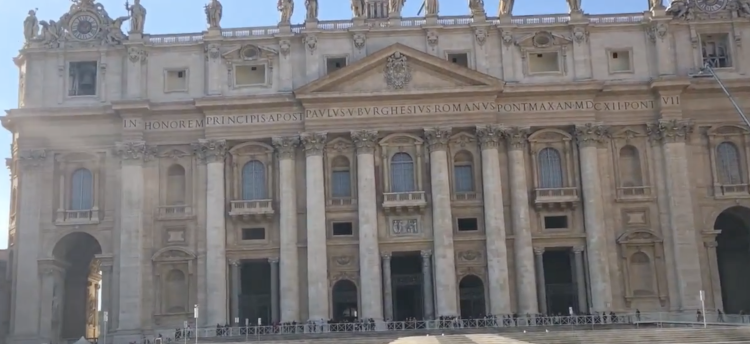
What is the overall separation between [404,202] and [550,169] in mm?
8703

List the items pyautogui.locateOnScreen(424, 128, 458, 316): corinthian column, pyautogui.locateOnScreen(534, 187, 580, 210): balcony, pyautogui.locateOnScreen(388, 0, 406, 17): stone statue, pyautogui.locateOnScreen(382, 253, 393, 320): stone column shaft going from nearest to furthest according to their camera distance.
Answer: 1. pyautogui.locateOnScreen(424, 128, 458, 316): corinthian column
2. pyautogui.locateOnScreen(382, 253, 393, 320): stone column shaft
3. pyautogui.locateOnScreen(534, 187, 580, 210): balcony
4. pyautogui.locateOnScreen(388, 0, 406, 17): stone statue

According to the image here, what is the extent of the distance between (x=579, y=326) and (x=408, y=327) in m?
8.66

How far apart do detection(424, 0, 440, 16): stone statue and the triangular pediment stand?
10.9ft

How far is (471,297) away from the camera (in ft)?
175

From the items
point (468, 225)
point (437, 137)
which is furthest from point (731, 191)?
point (437, 137)

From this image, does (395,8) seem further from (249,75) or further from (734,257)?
(734,257)

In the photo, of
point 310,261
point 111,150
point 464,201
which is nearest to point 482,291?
point 464,201

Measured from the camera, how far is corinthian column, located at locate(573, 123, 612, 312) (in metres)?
51.3

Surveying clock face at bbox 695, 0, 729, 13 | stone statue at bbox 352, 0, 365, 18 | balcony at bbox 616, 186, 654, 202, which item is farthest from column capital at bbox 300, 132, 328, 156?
clock face at bbox 695, 0, 729, 13

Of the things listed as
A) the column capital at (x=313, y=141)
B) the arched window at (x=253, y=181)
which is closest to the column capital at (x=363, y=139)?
the column capital at (x=313, y=141)

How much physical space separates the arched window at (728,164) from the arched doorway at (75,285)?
3600 centimetres

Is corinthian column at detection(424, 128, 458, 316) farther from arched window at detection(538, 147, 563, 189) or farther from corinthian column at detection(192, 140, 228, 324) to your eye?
corinthian column at detection(192, 140, 228, 324)

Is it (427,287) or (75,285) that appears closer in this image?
(427,287)

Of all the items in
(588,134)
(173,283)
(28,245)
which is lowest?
(173,283)
